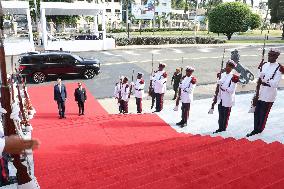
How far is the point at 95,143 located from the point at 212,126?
10.9 feet

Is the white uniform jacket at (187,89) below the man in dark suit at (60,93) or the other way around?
the other way around

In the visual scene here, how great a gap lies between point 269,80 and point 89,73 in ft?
53.7

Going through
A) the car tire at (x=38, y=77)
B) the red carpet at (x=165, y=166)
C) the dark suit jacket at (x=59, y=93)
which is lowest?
the car tire at (x=38, y=77)

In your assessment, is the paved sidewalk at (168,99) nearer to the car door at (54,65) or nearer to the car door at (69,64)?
the car door at (69,64)

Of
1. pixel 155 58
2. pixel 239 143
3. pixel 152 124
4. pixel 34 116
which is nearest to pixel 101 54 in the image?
pixel 155 58

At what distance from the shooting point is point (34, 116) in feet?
45.8

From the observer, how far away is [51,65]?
68.3ft

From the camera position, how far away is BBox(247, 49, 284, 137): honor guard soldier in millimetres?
6712

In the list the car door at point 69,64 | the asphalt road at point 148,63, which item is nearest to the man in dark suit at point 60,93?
the asphalt road at point 148,63

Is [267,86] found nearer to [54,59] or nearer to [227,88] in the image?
[227,88]

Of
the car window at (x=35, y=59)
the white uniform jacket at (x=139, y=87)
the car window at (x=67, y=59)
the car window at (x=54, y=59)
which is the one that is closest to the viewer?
the white uniform jacket at (x=139, y=87)

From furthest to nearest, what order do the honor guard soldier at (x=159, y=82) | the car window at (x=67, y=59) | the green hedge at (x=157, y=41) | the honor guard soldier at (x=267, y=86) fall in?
1. the green hedge at (x=157, y=41)
2. the car window at (x=67, y=59)
3. the honor guard soldier at (x=159, y=82)
4. the honor guard soldier at (x=267, y=86)

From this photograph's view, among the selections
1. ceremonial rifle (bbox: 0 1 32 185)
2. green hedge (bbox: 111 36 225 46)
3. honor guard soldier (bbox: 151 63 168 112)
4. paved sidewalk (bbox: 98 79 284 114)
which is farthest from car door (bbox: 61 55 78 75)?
green hedge (bbox: 111 36 225 46)

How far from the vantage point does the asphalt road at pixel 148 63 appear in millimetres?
21277
